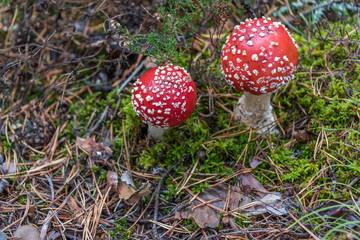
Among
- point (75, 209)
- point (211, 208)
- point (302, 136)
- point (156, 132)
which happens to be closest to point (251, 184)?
point (211, 208)

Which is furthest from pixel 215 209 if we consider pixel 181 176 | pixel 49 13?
pixel 49 13

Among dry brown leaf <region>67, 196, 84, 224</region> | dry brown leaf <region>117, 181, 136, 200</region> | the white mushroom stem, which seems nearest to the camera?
dry brown leaf <region>67, 196, 84, 224</region>

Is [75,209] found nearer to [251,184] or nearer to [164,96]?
[164,96]

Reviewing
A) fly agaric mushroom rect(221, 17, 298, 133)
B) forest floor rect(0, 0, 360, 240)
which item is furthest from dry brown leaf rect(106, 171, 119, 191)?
fly agaric mushroom rect(221, 17, 298, 133)

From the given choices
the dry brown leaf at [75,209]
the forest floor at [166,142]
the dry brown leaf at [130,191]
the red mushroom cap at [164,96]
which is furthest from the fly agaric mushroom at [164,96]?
the dry brown leaf at [75,209]

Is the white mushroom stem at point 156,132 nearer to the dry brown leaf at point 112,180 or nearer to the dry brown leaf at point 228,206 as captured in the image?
the dry brown leaf at point 112,180

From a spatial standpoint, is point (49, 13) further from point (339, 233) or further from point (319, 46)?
point (339, 233)

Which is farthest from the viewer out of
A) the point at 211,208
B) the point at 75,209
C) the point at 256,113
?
the point at 256,113

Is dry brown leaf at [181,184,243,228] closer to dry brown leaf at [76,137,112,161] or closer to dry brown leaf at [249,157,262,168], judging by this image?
dry brown leaf at [249,157,262,168]
